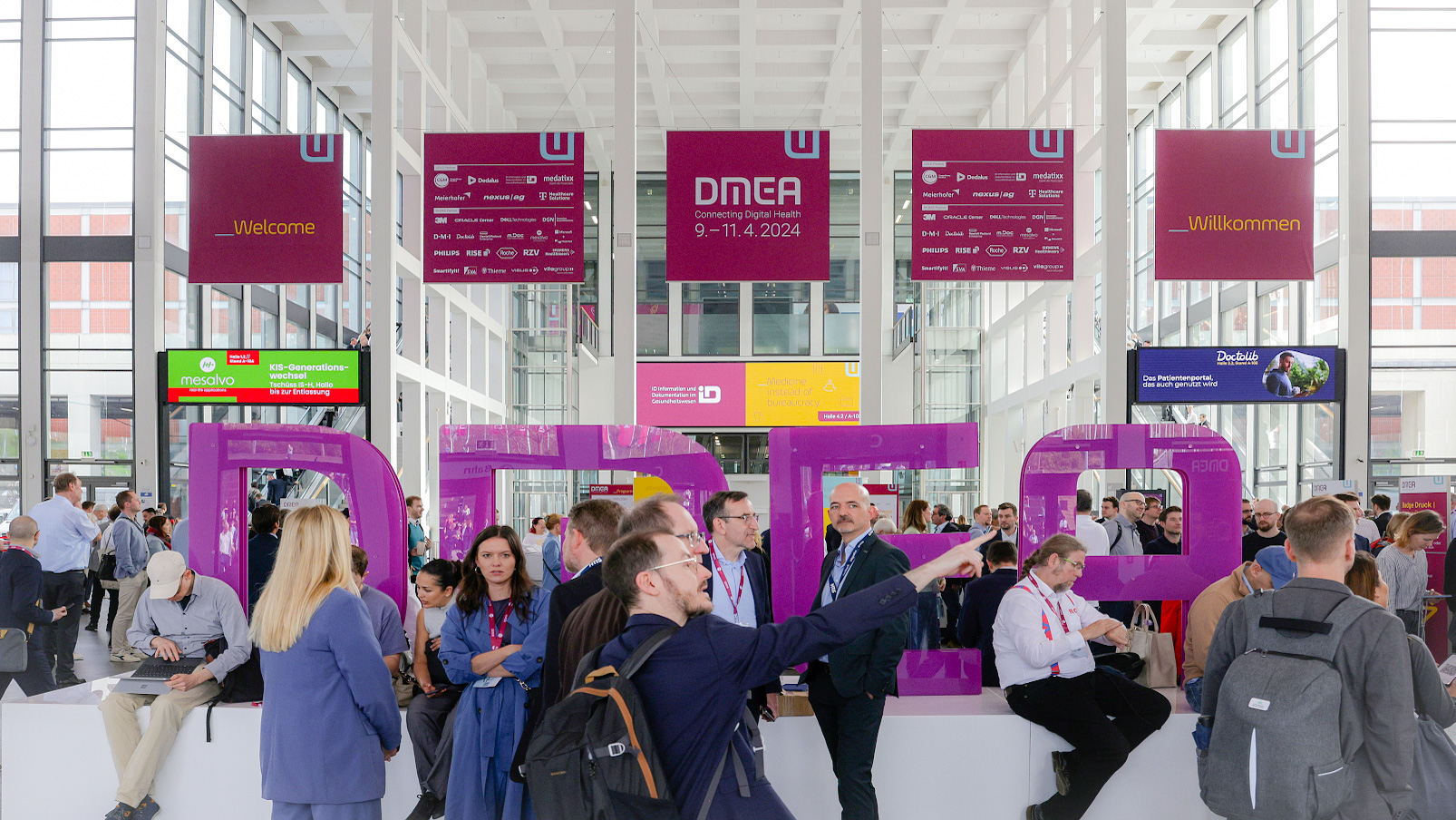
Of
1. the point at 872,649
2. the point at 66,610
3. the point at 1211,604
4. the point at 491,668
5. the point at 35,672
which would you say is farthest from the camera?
the point at 66,610

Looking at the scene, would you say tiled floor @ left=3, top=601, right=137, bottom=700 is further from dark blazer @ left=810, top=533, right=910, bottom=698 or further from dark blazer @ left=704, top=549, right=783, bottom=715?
dark blazer @ left=810, top=533, right=910, bottom=698

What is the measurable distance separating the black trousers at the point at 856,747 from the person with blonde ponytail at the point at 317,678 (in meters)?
1.79

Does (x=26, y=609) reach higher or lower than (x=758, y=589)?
lower

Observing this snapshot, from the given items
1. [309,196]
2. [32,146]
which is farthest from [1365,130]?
[32,146]

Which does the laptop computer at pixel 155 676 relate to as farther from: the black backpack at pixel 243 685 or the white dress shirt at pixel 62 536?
the white dress shirt at pixel 62 536

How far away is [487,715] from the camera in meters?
4.00

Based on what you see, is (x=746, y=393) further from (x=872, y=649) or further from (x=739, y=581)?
(x=872, y=649)

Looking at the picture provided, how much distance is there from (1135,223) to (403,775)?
21.7 meters

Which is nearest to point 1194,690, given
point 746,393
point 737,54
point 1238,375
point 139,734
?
point 139,734

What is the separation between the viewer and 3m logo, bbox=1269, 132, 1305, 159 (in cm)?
1175

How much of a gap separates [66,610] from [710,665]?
786 cm

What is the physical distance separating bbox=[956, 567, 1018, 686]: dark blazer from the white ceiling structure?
11.9 metres

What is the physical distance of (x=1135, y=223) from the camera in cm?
2312

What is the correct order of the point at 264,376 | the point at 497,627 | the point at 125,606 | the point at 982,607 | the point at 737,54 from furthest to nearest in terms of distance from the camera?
1. the point at 737,54
2. the point at 264,376
3. the point at 125,606
4. the point at 982,607
5. the point at 497,627
